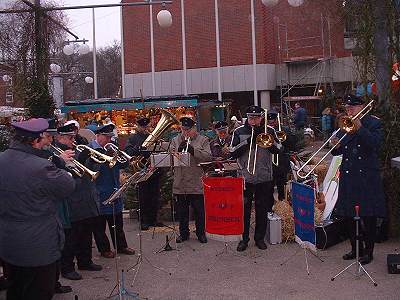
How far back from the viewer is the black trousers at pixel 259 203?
791 centimetres

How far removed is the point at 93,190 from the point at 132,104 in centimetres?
1515

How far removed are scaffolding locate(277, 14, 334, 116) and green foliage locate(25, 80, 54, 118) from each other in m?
19.6

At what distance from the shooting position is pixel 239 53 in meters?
33.7

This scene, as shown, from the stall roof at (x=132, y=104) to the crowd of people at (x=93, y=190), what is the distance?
11.0 meters

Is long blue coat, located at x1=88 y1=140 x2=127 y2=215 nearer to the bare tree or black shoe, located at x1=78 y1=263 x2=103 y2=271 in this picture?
black shoe, located at x1=78 y1=263 x2=103 y2=271

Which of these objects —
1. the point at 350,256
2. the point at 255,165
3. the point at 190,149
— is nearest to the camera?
the point at 350,256

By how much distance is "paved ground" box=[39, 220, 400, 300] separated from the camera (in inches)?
237

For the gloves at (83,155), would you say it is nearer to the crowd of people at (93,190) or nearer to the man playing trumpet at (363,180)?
the crowd of people at (93,190)

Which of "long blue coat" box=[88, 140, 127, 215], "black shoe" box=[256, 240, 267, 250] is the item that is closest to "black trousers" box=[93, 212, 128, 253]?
"long blue coat" box=[88, 140, 127, 215]

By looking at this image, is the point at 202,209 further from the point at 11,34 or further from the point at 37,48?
the point at 11,34

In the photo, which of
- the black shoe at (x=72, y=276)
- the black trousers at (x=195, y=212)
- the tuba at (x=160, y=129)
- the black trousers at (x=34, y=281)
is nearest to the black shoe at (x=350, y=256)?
the black trousers at (x=195, y=212)

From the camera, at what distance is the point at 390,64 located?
26.9ft

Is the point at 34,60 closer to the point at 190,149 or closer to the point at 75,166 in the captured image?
the point at 190,149

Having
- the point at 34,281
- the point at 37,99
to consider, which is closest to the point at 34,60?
the point at 37,99
